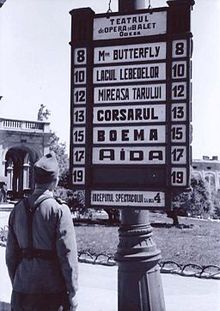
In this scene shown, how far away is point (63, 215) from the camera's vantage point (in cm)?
319

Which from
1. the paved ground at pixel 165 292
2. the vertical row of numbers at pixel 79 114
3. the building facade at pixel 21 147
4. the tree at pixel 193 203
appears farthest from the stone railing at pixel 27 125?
the vertical row of numbers at pixel 79 114

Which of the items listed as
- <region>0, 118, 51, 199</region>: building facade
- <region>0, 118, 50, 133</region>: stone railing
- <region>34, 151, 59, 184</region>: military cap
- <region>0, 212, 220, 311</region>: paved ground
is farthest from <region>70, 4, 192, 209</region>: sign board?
<region>0, 118, 50, 133</region>: stone railing

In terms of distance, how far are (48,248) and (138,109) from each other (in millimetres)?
1364

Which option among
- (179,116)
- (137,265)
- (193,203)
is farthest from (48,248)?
(193,203)

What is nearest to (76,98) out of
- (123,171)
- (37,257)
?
(123,171)

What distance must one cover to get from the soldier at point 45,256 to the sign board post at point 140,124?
0.73 metres

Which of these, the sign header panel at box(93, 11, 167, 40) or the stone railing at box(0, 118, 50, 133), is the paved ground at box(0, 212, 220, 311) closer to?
the sign header panel at box(93, 11, 167, 40)

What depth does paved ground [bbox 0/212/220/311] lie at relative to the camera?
648cm

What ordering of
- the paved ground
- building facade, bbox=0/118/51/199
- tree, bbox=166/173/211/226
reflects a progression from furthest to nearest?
building facade, bbox=0/118/51/199
tree, bbox=166/173/211/226
the paved ground

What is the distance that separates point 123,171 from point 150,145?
32 cm

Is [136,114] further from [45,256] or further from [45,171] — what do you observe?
[45,256]

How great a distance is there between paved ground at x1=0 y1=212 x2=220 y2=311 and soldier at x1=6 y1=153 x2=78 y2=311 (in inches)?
99.6

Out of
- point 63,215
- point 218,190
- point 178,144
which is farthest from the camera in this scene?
point 218,190

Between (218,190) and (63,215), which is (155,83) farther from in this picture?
(218,190)
